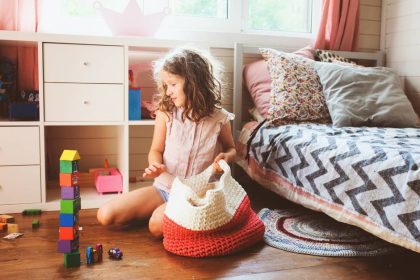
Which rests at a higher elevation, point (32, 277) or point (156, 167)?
point (156, 167)

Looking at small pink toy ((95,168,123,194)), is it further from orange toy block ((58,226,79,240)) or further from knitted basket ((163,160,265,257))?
orange toy block ((58,226,79,240))

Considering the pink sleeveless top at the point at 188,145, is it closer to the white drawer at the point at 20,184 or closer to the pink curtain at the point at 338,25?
the white drawer at the point at 20,184

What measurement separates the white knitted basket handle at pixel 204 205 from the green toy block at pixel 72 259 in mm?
310

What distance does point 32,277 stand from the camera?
4.10 ft

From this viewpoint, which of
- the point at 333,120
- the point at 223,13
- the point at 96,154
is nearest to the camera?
the point at 333,120

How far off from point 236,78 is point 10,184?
1.22 meters

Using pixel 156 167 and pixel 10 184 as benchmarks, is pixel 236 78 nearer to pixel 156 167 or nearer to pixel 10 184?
pixel 156 167

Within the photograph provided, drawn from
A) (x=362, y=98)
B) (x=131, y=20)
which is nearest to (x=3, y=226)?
(x=131, y=20)

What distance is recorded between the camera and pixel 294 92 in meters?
2.07

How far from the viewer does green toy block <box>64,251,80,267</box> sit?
1.31 meters

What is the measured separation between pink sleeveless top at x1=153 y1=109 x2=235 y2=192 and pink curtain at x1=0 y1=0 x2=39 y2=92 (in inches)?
31.1

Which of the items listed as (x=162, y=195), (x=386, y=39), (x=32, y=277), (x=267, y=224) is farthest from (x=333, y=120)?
(x=32, y=277)

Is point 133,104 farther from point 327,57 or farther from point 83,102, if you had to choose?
point 327,57

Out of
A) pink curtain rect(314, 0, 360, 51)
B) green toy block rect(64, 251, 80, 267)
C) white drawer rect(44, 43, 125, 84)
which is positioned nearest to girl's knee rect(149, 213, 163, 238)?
green toy block rect(64, 251, 80, 267)
